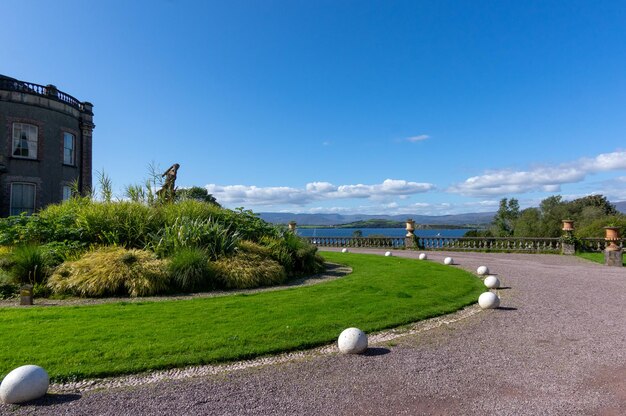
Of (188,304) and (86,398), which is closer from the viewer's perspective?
(86,398)

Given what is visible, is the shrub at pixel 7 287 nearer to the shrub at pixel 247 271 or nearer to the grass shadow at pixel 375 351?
the shrub at pixel 247 271

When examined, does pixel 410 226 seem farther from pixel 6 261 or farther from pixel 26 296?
pixel 26 296

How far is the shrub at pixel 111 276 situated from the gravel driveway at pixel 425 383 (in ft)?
15.8

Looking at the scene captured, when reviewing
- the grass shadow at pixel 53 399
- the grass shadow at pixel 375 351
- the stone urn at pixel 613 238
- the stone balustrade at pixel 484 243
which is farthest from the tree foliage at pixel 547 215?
the grass shadow at pixel 53 399

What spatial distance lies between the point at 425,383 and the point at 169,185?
12227 millimetres

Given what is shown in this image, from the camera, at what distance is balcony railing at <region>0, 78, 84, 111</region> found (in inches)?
891

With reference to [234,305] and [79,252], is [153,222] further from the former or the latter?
[234,305]

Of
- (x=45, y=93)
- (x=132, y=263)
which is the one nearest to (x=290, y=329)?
(x=132, y=263)

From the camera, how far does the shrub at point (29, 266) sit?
8766 mm

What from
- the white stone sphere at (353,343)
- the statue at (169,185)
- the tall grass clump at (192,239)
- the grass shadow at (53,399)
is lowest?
the grass shadow at (53,399)

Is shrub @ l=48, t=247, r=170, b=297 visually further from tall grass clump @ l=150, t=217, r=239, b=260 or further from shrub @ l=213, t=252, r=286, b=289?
shrub @ l=213, t=252, r=286, b=289

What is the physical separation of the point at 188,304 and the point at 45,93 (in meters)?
23.9

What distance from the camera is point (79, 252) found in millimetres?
9742

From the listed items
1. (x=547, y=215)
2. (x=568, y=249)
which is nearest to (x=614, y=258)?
(x=568, y=249)
